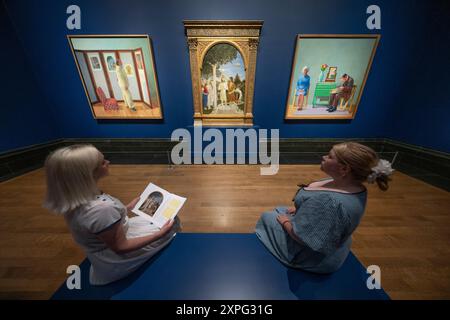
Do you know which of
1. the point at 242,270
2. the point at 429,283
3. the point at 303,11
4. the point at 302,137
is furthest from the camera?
the point at 302,137

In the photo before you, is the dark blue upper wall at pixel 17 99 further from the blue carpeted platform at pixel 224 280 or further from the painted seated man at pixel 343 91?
the painted seated man at pixel 343 91

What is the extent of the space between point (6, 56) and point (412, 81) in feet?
24.4

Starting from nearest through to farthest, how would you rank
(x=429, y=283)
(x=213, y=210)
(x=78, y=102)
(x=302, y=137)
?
(x=429, y=283), (x=213, y=210), (x=78, y=102), (x=302, y=137)

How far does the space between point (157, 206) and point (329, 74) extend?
3798mm

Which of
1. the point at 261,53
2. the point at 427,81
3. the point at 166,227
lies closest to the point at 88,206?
the point at 166,227

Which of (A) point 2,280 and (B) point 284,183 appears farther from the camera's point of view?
(B) point 284,183

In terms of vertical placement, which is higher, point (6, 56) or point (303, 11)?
point (303, 11)

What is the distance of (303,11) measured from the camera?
2850 mm

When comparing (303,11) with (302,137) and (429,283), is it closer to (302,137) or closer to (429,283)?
(302,137)

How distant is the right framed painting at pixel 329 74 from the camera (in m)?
2.98

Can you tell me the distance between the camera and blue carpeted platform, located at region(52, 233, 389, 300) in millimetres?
910

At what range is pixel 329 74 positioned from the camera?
3209 millimetres

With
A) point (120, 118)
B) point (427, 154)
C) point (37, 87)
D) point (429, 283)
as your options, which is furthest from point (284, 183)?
point (37, 87)
